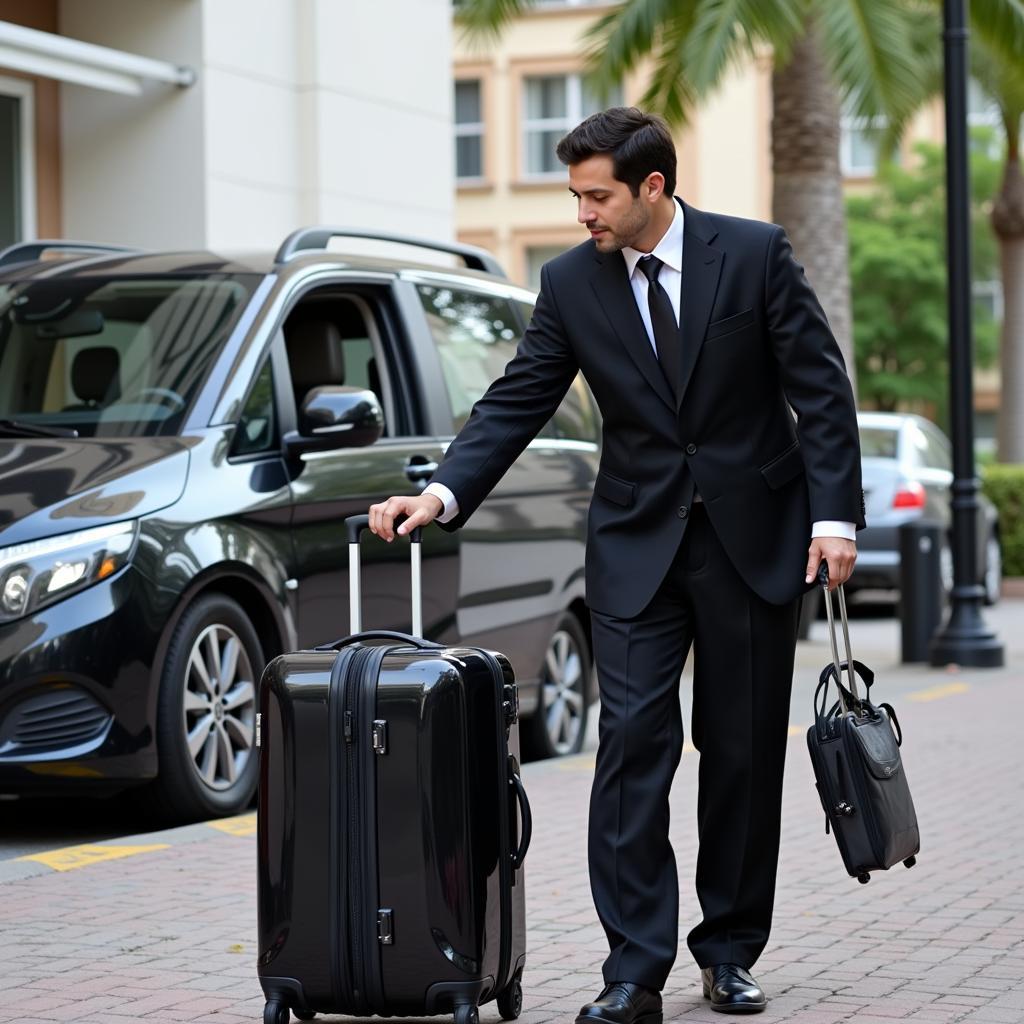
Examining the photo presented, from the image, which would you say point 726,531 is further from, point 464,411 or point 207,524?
point 464,411

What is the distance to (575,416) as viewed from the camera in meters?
9.20

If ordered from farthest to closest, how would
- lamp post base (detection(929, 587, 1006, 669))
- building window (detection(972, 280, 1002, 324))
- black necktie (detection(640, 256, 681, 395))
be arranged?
building window (detection(972, 280, 1002, 324)), lamp post base (detection(929, 587, 1006, 669)), black necktie (detection(640, 256, 681, 395))

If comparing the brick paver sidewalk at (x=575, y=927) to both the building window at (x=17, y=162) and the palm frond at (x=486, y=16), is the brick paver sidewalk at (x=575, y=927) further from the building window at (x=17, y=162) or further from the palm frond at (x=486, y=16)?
the palm frond at (x=486, y=16)

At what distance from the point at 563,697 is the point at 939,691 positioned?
3681 mm

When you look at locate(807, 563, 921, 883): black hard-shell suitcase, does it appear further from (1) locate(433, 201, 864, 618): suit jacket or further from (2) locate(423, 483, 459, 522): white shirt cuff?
(2) locate(423, 483, 459, 522): white shirt cuff

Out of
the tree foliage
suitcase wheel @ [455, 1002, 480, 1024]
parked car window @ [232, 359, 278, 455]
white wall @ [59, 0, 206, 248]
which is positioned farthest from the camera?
the tree foliage

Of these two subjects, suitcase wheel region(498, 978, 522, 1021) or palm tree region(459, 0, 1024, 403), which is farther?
palm tree region(459, 0, 1024, 403)

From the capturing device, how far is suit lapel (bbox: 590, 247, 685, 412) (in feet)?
15.1

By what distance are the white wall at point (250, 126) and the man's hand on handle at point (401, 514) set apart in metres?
9.69

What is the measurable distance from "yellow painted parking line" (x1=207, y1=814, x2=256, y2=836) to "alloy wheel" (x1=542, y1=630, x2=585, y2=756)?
1966 mm

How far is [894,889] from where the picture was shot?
617 cm

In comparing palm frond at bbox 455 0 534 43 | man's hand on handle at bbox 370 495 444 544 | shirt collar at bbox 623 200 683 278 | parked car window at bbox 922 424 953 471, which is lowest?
man's hand on handle at bbox 370 495 444 544

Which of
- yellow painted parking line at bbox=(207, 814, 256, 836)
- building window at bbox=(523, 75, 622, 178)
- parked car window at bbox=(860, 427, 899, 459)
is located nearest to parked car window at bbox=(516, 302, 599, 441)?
yellow painted parking line at bbox=(207, 814, 256, 836)

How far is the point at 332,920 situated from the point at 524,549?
4.20 m
